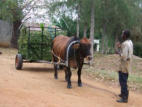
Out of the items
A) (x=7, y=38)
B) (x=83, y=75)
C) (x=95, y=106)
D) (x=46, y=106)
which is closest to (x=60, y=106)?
Result: (x=46, y=106)

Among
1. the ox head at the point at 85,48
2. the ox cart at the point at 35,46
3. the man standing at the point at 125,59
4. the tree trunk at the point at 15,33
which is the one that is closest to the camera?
the man standing at the point at 125,59

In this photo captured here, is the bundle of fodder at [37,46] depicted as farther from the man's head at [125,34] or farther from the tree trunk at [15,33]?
the tree trunk at [15,33]

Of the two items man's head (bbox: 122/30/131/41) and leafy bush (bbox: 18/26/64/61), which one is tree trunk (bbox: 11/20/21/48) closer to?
leafy bush (bbox: 18/26/64/61)

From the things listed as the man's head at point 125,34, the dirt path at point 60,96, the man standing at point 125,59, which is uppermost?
the man's head at point 125,34

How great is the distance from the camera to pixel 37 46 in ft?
36.7

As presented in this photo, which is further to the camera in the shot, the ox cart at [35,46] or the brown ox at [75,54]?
the ox cart at [35,46]

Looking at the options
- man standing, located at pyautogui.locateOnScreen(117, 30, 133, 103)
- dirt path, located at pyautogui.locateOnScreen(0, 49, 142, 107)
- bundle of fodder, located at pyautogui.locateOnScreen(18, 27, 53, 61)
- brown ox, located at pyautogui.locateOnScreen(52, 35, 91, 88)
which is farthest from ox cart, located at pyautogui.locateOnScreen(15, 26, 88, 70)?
man standing, located at pyautogui.locateOnScreen(117, 30, 133, 103)

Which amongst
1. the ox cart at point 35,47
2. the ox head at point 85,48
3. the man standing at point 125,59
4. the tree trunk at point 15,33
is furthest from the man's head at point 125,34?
the tree trunk at point 15,33

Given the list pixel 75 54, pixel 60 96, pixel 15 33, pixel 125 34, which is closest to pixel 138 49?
pixel 15 33

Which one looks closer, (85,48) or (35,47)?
(85,48)

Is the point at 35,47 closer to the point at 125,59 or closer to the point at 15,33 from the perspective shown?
the point at 125,59

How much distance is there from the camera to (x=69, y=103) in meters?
5.94

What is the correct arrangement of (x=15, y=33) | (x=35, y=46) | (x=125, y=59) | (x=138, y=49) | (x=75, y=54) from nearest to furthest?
(x=125, y=59)
(x=75, y=54)
(x=35, y=46)
(x=15, y=33)
(x=138, y=49)

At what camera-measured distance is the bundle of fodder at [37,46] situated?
11133mm
